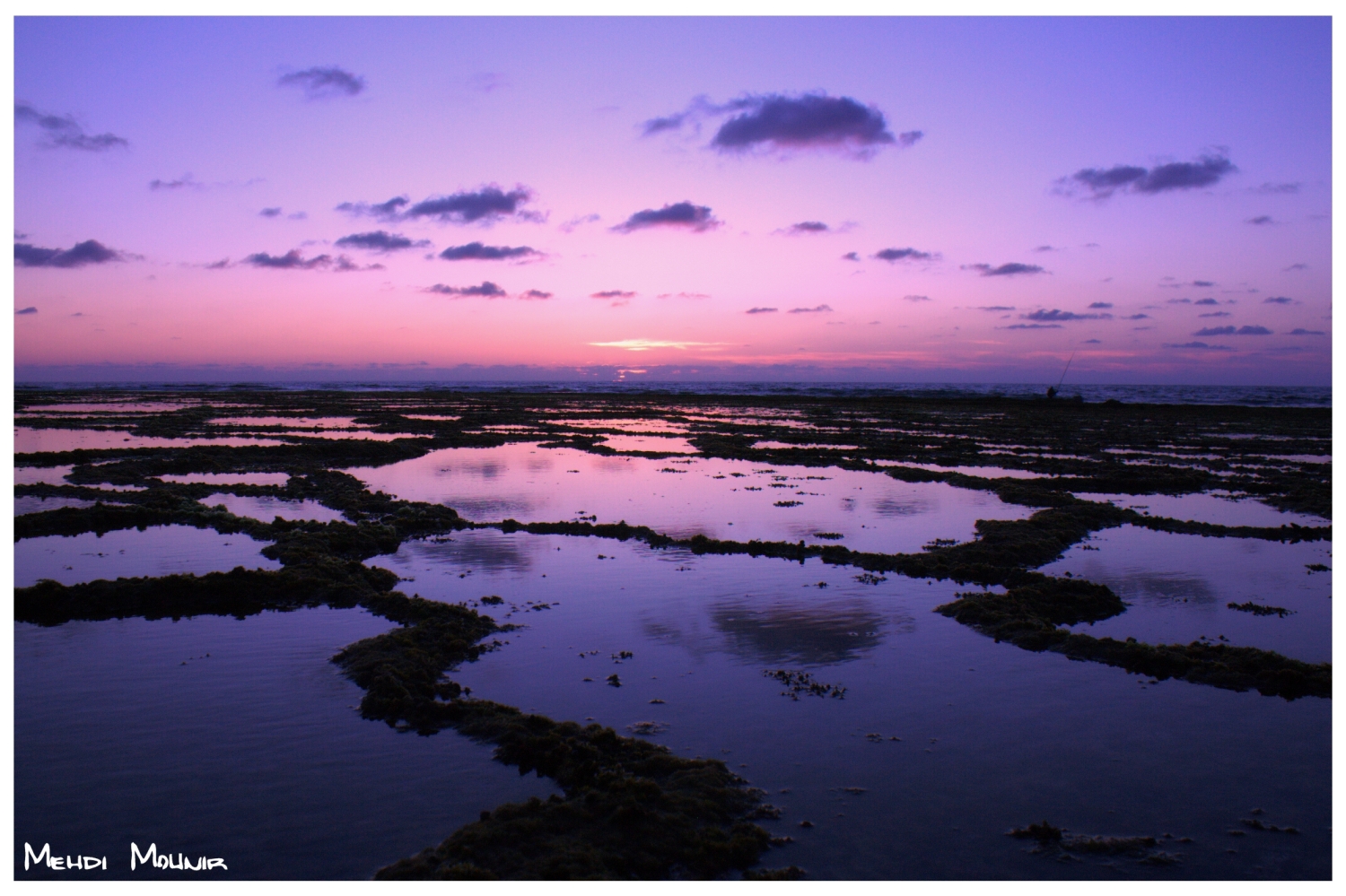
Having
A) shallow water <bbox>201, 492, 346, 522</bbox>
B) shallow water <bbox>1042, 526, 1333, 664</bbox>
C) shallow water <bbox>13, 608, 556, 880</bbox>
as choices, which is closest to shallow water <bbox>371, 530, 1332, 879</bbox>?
shallow water <bbox>13, 608, 556, 880</bbox>

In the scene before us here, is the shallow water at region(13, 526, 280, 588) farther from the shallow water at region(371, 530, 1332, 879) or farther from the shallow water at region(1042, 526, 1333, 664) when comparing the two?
the shallow water at region(1042, 526, 1333, 664)

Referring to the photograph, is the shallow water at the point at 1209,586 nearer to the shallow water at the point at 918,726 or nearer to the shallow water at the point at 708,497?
the shallow water at the point at 918,726

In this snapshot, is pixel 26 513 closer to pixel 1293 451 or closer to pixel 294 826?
pixel 294 826

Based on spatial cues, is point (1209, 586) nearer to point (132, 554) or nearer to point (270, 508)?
point (132, 554)

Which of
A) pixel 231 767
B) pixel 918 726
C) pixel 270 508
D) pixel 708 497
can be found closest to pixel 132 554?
pixel 270 508

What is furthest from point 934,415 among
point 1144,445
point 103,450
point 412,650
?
point 412,650

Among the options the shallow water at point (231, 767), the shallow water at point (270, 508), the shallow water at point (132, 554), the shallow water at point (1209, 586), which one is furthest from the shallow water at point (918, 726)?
the shallow water at point (270, 508)
